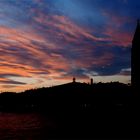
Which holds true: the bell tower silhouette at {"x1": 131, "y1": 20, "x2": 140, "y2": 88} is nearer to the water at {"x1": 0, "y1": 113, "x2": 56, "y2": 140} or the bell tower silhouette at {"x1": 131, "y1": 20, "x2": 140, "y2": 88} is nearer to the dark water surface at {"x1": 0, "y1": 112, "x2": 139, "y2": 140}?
the dark water surface at {"x1": 0, "y1": 112, "x2": 139, "y2": 140}

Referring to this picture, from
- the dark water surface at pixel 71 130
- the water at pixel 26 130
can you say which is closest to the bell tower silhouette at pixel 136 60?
the dark water surface at pixel 71 130

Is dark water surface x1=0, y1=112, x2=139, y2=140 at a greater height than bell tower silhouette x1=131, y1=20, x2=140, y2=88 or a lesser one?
lesser

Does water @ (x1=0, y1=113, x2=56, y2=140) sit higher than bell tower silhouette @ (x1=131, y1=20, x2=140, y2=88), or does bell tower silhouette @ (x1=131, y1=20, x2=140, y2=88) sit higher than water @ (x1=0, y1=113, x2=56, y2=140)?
bell tower silhouette @ (x1=131, y1=20, x2=140, y2=88)

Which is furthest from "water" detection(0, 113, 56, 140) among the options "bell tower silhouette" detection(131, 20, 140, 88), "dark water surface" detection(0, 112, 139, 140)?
"bell tower silhouette" detection(131, 20, 140, 88)

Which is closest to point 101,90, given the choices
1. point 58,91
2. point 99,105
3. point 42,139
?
point 99,105

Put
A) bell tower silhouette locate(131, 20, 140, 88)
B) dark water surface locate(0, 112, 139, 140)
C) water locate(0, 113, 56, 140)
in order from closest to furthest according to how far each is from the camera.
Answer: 1. dark water surface locate(0, 112, 139, 140)
2. water locate(0, 113, 56, 140)
3. bell tower silhouette locate(131, 20, 140, 88)

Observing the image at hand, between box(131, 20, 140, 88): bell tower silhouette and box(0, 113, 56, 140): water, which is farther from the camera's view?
box(131, 20, 140, 88): bell tower silhouette

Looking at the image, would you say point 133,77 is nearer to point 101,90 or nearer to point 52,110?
point 101,90

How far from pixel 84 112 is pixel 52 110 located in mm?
27437

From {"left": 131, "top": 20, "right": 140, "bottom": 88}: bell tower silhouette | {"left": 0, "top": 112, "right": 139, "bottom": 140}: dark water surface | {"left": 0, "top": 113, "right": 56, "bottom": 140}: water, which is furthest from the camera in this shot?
{"left": 131, "top": 20, "right": 140, "bottom": 88}: bell tower silhouette

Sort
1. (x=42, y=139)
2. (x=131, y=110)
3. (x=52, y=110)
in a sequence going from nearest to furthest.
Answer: (x=42, y=139) → (x=131, y=110) → (x=52, y=110)

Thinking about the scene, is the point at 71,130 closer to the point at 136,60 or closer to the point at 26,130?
the point at 26,130

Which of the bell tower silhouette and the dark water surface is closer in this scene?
the dark water surface

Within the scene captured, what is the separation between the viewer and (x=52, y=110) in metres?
180
